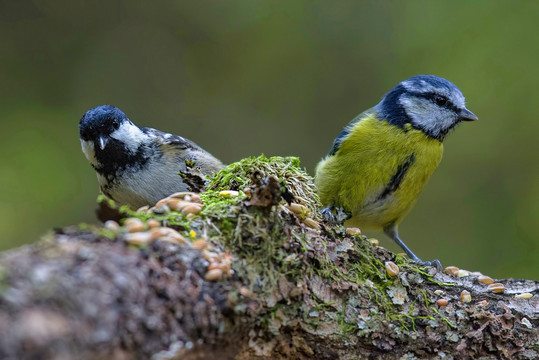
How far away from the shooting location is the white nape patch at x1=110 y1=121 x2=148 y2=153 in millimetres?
3182

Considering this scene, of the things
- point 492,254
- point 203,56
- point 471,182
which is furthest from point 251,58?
point 492,254

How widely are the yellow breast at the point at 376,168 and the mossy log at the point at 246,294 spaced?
0.72 m

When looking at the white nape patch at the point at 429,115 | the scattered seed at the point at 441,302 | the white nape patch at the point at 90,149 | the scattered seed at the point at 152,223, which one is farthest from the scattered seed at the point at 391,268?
the white nape patch at the point at 90,149

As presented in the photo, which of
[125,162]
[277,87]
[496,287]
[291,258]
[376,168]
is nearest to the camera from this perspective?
[291,258]

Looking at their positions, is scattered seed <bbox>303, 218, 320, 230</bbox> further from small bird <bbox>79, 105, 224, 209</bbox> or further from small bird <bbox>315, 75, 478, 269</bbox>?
small bird <bbox>79, 105, 224, 209</bbox>

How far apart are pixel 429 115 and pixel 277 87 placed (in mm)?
2820

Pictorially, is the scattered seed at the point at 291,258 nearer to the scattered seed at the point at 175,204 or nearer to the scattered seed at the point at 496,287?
the scattered seed at the point at 175,204

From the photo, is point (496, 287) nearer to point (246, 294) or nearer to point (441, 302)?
point (441, 302)

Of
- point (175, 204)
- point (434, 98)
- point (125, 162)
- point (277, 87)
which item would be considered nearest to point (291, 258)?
point (175, 204)

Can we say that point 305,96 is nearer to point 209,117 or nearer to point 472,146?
point 209,117

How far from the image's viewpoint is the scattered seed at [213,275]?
1.44 m

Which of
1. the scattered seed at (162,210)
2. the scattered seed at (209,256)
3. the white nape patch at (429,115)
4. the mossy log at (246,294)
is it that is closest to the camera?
the mossy log at (246,294)

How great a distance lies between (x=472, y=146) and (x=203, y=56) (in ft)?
9.59

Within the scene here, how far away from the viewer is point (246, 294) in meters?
1.50
